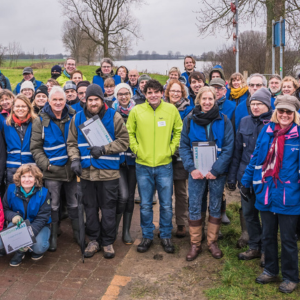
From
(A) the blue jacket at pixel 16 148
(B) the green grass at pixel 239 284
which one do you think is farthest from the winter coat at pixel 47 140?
(B) the green grass at pixel 239 284

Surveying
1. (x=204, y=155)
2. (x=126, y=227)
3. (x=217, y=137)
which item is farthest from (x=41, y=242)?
(x=217, y=137)

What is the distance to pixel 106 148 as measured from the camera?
451 cm

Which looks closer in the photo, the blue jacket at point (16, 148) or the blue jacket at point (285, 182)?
the blue jacket at point (285, 182)

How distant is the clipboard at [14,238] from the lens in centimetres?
445

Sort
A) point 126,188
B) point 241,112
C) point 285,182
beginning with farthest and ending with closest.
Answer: point 126,188, point 241,112, point 285,182

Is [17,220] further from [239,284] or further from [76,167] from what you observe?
[239,284]

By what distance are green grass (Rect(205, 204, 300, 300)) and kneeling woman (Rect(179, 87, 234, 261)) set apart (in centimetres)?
25

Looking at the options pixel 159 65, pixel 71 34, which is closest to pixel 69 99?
pixel 159 65

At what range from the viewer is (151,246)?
5.04 meters

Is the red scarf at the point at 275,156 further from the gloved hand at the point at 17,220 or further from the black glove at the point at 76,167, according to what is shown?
the gloved hand at the point at 17,220

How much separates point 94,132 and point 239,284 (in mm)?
2463

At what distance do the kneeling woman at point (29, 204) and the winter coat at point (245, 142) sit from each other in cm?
241

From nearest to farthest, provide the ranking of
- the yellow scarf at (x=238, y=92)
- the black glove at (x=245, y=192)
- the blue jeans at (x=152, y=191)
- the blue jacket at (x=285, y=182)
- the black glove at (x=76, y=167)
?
the blue jacket at (x=285, y=182), the black glove at (x=245, y=192), the black glove at (x=76, y=167), the blue jeans at (x=152, y=191), the yellow scarf at (x=238, y=92)

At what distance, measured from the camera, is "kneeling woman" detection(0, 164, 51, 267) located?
14.9 ft
